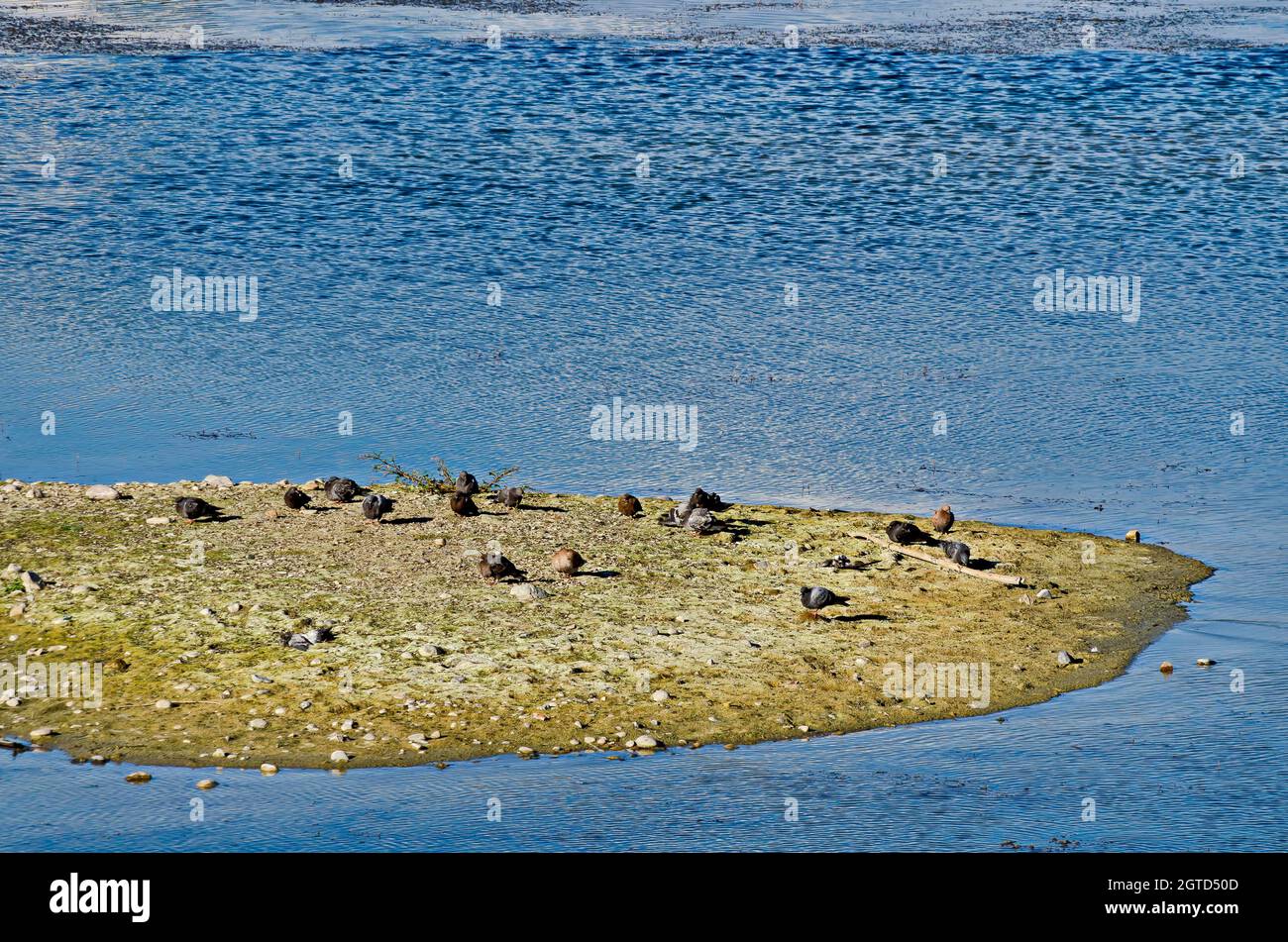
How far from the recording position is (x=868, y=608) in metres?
9.60

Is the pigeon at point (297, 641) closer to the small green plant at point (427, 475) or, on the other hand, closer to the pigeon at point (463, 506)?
the pigeon at point (463, 506)

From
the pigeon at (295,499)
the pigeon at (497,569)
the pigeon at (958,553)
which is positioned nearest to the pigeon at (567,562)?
the pigeon at (497,569)

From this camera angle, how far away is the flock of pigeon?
9.91 metres

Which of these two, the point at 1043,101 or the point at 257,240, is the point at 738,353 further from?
the point at 1043,101

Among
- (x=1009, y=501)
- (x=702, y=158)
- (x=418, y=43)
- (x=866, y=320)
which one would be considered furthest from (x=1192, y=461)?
(x=418, y=43)

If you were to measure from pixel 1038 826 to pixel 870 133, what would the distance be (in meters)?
13.8

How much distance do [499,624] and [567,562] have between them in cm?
82

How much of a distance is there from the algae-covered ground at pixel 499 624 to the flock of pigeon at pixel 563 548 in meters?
0.08

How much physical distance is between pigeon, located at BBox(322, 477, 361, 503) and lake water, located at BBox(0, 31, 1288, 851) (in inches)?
32.3

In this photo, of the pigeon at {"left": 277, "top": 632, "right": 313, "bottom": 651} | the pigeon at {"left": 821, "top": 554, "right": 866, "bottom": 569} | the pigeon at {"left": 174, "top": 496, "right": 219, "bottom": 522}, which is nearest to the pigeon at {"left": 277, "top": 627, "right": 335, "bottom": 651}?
the pigeon at {"left": 277, "top": 632, "right": 313, "bottom": 651}

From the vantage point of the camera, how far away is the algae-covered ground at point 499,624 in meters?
8.09

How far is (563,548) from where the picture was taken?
1020 centimetres

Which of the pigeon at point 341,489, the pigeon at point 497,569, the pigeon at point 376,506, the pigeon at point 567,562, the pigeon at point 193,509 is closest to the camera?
the pigeon at point 497,569

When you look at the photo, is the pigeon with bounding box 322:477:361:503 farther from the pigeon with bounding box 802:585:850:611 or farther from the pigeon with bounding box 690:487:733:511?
the pigeon with bounding box 802:585:850:611
